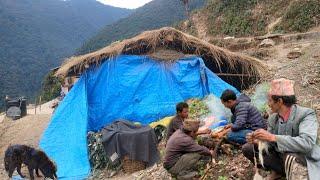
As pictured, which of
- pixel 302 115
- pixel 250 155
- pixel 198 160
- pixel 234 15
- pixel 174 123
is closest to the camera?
pixel 302 115

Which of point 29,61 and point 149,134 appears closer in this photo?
point 149,134

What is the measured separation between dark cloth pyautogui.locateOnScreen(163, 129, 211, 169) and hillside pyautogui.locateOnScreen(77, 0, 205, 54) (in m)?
51.9

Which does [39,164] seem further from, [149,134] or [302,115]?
[302,115]

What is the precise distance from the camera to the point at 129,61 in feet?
36.8

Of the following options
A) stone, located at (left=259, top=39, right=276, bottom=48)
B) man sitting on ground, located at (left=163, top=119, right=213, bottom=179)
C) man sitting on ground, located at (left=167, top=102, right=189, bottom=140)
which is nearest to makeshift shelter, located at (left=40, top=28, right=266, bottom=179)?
man sitting on ground, located at (left=167, top=102, right=189, bottom=140)

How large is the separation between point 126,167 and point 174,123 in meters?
2.40

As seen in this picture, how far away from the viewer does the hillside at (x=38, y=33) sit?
190 feet

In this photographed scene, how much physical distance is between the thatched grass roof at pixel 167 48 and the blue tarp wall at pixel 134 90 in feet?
0.80

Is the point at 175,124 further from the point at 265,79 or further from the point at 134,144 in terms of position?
the point at 265,79

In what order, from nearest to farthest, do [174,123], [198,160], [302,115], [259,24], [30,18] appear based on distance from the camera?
[302,115]
[198,160]
[174,123]
[259,24]
[30,18]

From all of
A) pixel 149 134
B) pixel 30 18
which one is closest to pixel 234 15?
pixel 149 134

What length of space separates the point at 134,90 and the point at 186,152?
211 inches

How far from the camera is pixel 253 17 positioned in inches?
1053

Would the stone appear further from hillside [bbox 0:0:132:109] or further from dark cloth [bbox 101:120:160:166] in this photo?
hillside [bbox 0:0:132:109]
